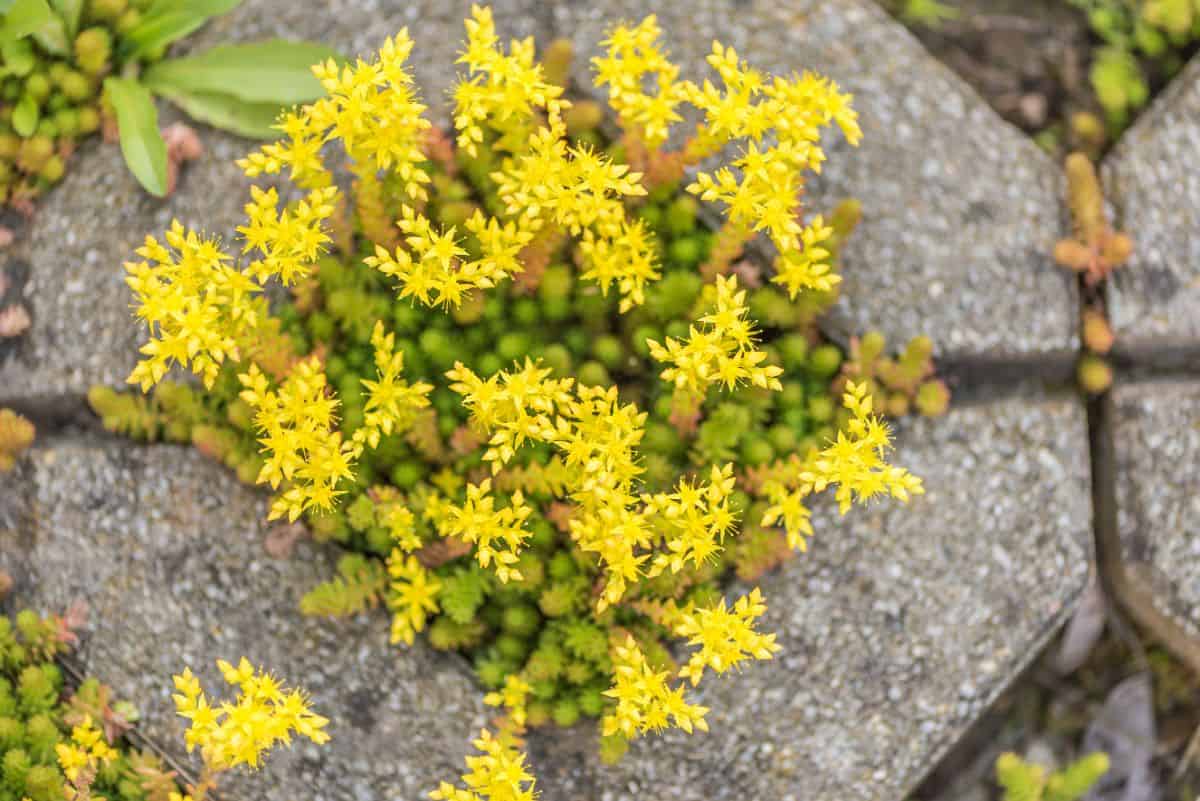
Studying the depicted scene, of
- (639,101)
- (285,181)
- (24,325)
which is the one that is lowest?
(24,325)

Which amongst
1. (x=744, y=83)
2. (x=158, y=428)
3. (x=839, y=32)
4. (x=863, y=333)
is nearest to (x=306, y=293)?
(x=158, y=428)

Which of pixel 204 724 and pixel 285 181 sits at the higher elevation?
pixel 285 181

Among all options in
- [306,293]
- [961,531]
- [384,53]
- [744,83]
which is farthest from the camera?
[961,531]

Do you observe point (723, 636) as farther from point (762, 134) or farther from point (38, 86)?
point (38, 86)

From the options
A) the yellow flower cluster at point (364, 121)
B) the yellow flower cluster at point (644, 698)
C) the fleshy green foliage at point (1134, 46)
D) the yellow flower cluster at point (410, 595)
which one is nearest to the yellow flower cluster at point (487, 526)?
the yellow flower cluster at point (644, 698)

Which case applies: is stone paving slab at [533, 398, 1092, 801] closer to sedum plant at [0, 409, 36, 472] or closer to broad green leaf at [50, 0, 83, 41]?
sedum plant at [0, 409, 36, 472]

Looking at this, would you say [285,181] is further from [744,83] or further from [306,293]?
[744,83]

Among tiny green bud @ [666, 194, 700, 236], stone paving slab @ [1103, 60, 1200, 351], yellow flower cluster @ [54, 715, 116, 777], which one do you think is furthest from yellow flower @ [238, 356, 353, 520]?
stone paving slab @ [1103, 60, 1200, 351]
